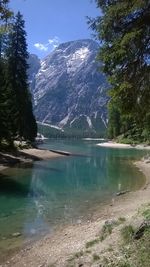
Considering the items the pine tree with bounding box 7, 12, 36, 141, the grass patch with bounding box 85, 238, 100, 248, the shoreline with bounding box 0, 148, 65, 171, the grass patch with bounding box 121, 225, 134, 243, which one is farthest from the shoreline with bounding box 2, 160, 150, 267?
the pine tree with bounding box 7, 12, 36, 141

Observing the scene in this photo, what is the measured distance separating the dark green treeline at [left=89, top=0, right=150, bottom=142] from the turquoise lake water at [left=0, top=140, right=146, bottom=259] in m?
7.54

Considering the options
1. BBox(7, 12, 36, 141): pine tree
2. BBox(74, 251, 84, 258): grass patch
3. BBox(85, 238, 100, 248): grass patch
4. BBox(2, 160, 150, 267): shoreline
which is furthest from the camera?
BBox(7, 12, 36, 141): pine tree

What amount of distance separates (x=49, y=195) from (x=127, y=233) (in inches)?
661

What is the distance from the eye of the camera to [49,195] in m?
29.8

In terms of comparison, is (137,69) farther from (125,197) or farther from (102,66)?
(125,197)

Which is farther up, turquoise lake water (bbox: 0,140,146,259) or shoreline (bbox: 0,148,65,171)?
Result: shoreline (bbox: 0,148,65,171)

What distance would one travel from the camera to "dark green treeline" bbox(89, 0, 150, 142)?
12.4 meters

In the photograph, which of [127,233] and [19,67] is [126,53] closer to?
[127,233]

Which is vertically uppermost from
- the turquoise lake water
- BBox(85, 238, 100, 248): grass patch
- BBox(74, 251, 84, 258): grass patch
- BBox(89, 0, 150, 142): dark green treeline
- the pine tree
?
the pine tree

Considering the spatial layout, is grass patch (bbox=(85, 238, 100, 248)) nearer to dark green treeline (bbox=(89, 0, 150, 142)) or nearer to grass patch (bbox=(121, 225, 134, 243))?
grass patch (bbox=(121, 225, 134, 243))

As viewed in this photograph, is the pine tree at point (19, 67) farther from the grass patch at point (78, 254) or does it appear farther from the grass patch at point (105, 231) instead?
the grass patch at point (78, 254)

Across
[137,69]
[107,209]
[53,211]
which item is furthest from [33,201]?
[137,69]

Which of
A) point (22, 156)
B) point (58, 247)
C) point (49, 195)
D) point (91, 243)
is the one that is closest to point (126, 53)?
point (91, 243)

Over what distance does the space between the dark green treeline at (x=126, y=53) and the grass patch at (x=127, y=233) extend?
3701 millimetres
